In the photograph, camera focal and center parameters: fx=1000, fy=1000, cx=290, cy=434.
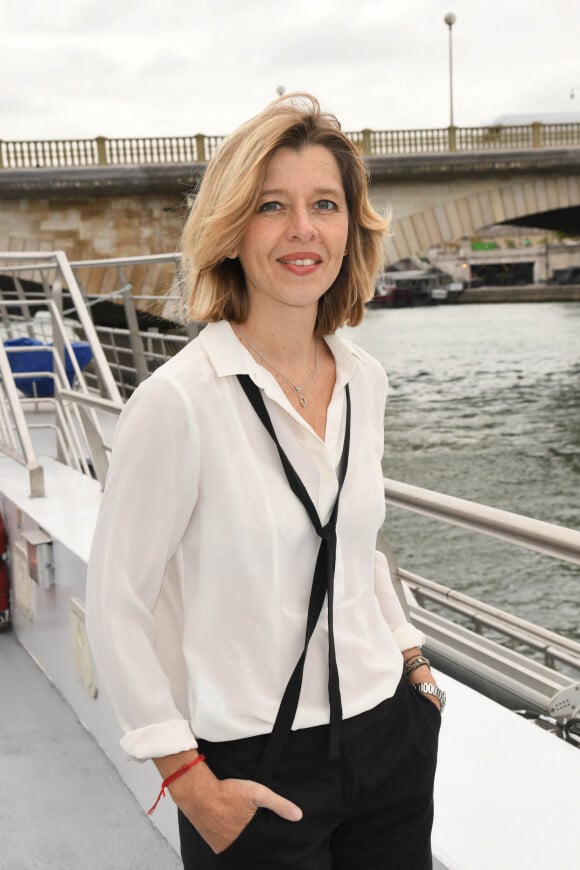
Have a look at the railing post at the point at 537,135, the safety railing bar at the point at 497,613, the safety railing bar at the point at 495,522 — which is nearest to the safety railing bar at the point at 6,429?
the safety railing bar at the point at 497,613

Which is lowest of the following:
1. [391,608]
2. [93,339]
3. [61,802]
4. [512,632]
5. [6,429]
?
[512,632]

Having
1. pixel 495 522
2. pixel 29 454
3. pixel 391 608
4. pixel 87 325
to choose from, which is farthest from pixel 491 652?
pixel 391 608

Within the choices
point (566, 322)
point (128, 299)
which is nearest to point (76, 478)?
point (128, 299)

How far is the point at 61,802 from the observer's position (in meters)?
2.28

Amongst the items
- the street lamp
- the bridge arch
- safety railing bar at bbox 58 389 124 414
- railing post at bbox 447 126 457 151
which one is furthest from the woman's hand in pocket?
the street lamp

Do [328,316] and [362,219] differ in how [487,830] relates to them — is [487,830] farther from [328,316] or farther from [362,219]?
[362,219]

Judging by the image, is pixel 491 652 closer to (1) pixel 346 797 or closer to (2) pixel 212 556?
(1) pixel 346 797

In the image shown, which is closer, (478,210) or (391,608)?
(391,608)

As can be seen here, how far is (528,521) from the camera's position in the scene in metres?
1.31

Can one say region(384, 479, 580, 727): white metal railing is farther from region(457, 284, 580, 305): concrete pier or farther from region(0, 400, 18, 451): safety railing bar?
region(457, 284, 580, 305): concrete pier

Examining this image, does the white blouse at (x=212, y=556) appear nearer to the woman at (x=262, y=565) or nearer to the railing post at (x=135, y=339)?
the woman at (x=262, y=565)

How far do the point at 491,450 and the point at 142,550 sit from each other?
15.1m

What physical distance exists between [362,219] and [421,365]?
28.1 meters

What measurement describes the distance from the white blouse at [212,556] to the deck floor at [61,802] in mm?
1182
